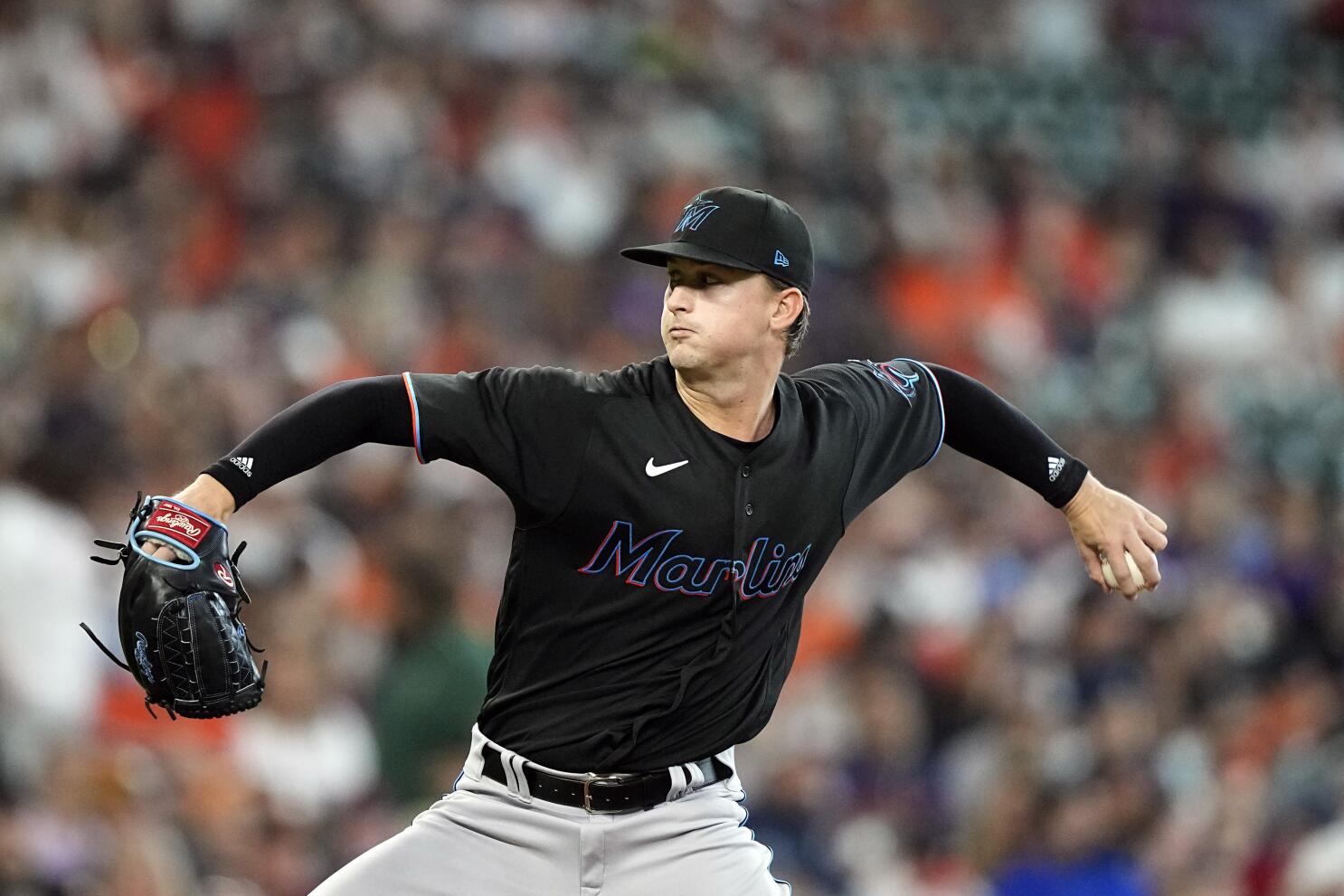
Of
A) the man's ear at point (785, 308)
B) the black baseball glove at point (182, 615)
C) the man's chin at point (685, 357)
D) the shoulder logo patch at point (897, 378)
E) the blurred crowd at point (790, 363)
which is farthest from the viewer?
the blurred crowd at point (790, 363)

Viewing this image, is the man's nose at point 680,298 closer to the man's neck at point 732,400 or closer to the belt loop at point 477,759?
the man's neck at point 732,400

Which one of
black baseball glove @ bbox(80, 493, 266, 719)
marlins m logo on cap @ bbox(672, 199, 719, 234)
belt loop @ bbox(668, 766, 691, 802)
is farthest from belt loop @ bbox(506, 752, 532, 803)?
marlins m logo on cap @ bbox(672, 199, 719, 234)

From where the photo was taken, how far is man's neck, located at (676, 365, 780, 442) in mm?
3650

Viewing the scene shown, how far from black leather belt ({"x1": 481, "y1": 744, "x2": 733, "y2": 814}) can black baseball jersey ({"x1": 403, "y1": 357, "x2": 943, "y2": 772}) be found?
1.2 inches

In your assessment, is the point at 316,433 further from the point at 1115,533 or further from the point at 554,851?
the point at 1115,533

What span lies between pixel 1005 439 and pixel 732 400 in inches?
29.3

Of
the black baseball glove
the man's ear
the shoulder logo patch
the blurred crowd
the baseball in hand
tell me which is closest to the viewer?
the black baseball glove

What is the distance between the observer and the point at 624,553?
351 centimetres

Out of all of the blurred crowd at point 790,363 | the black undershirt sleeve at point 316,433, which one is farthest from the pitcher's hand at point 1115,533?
the blurred crowd at point 790,363

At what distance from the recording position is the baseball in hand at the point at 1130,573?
152 inches

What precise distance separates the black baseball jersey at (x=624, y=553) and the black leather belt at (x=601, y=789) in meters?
0.03

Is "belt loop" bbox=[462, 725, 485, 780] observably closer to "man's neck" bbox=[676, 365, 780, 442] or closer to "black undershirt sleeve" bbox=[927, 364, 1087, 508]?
"man's neck" bbox=[676, 365, 780, 442]

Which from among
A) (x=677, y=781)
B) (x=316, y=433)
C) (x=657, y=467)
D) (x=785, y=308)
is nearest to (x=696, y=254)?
(x=785, y=308)

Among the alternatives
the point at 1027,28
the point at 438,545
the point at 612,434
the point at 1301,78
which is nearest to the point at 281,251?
Result: the point at 438,545
